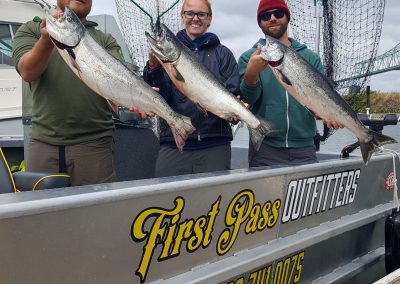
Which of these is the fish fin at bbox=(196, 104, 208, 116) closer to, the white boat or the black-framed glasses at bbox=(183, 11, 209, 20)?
the white boat

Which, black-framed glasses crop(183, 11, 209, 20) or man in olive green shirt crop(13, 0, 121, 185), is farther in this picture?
black-framed glasses crop(183, 11, 209, 20)

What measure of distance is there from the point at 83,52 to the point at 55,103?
0.75m

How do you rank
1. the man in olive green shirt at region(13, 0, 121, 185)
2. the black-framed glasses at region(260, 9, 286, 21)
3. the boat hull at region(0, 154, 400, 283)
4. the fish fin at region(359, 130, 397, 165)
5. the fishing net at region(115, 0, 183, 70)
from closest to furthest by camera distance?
the boat hull at region(0, 154, 400, 283)
the man in olive green shirt at region(13, 0, 121, 185)
the fish fin at region(359, 130, 397, 165)
the black-framed glasses at region(260, 9, 286, 21)
the fishing net at region(115, 0, 183, 70)

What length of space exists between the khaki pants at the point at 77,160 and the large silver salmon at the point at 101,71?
0.68 meters

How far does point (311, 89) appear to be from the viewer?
295 centimetres

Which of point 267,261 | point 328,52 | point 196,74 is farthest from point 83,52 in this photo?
point 328,52

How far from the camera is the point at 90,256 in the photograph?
1.81 m

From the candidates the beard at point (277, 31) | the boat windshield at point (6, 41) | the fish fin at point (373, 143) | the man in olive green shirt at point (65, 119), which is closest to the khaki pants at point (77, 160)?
the man in olive green shirt at point (65, 119)

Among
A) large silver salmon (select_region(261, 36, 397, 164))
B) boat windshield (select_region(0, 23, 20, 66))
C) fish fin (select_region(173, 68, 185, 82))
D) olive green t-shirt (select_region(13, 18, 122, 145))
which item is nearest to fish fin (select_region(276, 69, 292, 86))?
large silver salmon (select_region(261, 36, 397, 164))

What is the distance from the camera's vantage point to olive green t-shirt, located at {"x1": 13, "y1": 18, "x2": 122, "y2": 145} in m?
2.96

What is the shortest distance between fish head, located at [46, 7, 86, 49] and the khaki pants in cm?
94

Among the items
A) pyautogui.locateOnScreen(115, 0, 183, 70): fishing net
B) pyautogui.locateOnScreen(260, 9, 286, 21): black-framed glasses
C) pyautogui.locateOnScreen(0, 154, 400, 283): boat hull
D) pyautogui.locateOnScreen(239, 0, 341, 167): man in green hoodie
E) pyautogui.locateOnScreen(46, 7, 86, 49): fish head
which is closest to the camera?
pyautogui.locateOnScreen(0, 154, 400, 283): boat hull

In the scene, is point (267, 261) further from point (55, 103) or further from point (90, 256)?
point (55, 103)

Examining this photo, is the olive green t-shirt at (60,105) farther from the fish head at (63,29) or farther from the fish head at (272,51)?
the fish head at (272,51)
